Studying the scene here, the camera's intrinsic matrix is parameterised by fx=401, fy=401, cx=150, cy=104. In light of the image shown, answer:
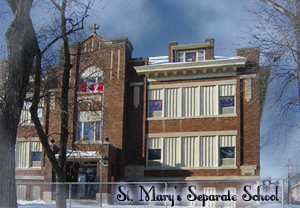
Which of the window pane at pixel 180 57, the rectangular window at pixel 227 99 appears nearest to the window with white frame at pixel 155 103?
the window pane at pixel 180 57

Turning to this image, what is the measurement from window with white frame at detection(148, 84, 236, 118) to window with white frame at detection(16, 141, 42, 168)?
8191mm

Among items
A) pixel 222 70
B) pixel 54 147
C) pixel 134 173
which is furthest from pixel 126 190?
pixel 222 70

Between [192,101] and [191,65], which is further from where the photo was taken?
[192,101]

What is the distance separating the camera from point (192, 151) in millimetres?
25391

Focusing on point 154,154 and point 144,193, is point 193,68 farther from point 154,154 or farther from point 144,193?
point 144,193

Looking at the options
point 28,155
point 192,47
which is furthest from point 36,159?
point 192,47

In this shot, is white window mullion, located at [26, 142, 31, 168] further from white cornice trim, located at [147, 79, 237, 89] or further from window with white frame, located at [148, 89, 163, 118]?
white cornice trim, located at [147, 79, 237, 89]

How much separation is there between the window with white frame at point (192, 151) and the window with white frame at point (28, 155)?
7722mm

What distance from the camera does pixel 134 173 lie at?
1019 inches

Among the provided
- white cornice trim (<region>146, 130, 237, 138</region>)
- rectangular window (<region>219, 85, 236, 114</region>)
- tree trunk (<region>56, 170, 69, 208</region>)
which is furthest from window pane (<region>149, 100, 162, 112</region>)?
tree trunk (<region>56, 170, 69, 208</region>)

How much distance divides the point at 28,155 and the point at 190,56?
13.1 meters

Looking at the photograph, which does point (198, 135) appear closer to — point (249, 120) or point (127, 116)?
point (249, 120)

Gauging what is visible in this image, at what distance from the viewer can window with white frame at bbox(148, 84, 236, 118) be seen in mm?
25469

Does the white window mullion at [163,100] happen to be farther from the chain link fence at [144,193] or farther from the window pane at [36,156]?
the window pane at [36,156]
